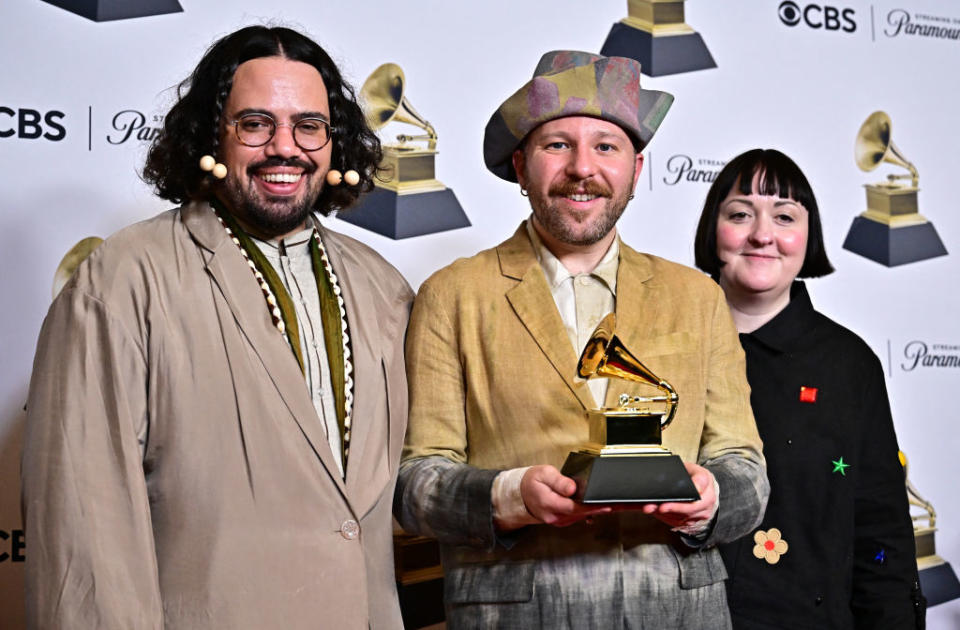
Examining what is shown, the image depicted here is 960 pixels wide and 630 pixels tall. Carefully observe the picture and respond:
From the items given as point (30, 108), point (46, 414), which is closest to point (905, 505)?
point (46, 414)

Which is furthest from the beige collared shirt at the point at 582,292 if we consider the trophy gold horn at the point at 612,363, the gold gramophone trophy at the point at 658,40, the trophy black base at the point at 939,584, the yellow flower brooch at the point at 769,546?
the trophy black base at the point at 939,584

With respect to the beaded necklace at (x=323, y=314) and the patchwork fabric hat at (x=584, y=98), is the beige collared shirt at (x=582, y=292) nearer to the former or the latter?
the patchwork fabric hat at (x=584, y=98)

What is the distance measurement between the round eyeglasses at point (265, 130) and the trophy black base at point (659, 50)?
1.70 meters

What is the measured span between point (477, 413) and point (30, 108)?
154 centimetres

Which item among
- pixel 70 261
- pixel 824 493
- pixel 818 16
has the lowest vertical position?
pixel 824 493

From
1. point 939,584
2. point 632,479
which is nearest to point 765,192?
point 632,479

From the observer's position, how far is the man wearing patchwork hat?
2037 mm

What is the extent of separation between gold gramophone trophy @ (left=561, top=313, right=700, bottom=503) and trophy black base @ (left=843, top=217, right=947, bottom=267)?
2.14 meters

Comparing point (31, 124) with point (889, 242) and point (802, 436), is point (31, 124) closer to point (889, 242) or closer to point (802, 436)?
point (802, 436)

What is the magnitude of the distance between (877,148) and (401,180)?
6.06 ft

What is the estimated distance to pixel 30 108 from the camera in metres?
2.80

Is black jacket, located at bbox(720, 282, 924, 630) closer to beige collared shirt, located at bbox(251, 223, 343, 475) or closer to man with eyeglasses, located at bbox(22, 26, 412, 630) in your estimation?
man with eyeglasses, located at bbox(22, 26, 412, 630)

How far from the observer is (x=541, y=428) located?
2109 mm

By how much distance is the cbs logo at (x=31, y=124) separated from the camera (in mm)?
2775
